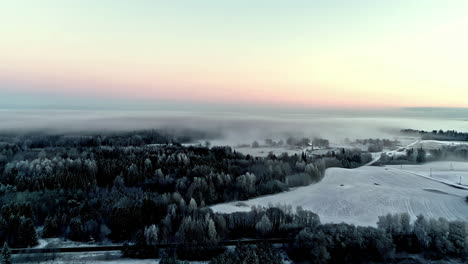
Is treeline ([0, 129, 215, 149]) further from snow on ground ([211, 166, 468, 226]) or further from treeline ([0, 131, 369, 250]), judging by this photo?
snow on ground ([211, 166, 468, 226])

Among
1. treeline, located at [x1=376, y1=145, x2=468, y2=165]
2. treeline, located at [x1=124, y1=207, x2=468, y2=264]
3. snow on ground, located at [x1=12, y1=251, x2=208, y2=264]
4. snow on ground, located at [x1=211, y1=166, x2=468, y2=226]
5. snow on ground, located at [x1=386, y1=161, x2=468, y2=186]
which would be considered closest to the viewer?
treeline, located at [x1=124, y1=207, x2=468, y2=264]

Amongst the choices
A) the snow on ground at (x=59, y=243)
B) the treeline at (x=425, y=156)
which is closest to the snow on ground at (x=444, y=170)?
the treeline at (x=425, y=156)

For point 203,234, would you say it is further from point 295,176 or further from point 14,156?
point 14,156

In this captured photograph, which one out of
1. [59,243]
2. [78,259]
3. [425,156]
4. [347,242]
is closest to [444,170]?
[425,156]

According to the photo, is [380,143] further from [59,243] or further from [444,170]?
[59,243]

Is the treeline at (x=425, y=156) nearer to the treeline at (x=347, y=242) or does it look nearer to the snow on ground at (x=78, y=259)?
the treeline at (x=347, y=242)

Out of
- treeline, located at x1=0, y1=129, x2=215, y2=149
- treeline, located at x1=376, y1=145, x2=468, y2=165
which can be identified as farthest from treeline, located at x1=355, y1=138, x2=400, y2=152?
treeline, located at x1=0, y1=129, x2=215, y2=149

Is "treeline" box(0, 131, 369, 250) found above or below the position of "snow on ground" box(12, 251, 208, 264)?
above
